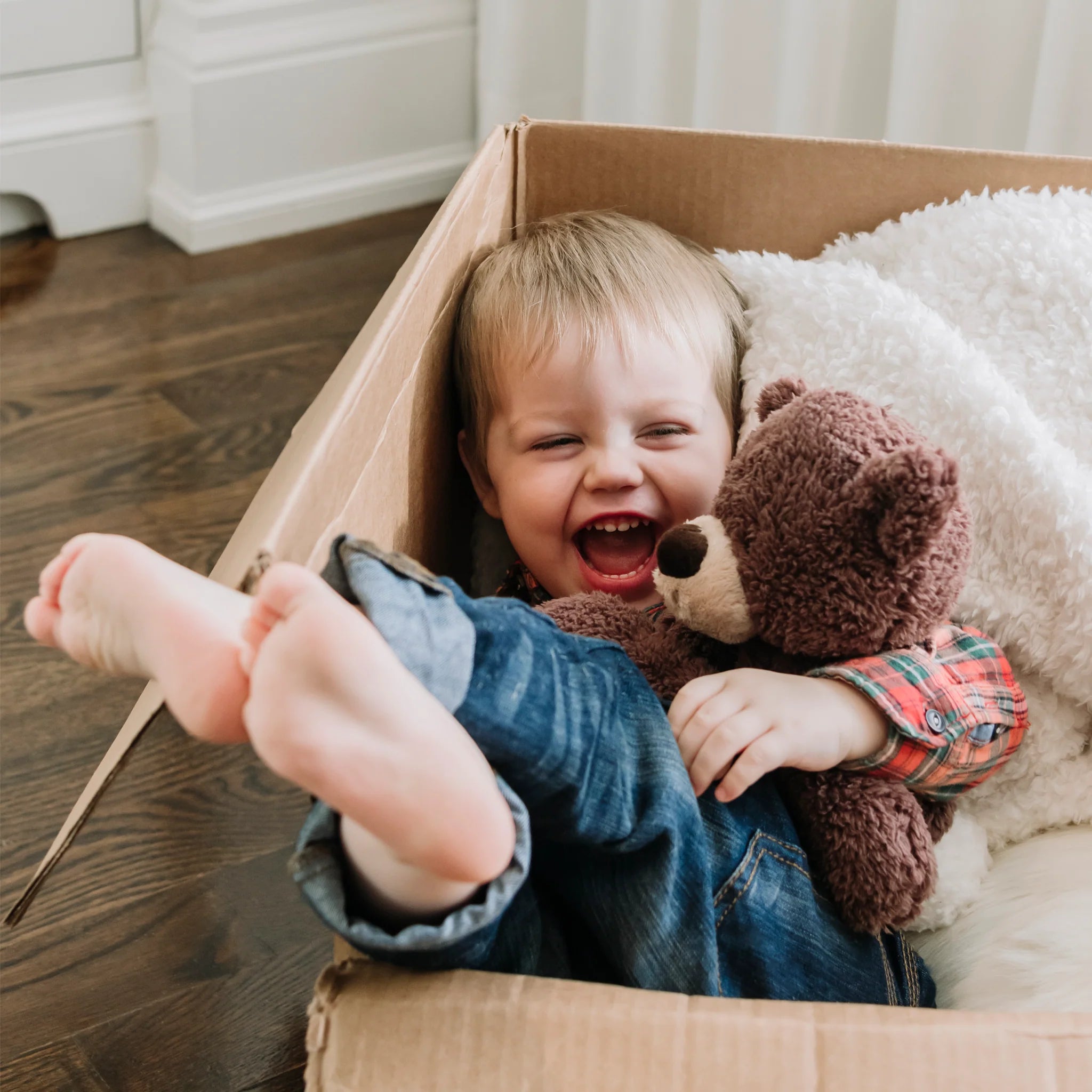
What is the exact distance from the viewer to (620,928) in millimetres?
572

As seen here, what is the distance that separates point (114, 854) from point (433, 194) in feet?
4.27

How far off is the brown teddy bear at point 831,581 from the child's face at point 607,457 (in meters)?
0.14

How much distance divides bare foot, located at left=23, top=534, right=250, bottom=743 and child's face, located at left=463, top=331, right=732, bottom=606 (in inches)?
14.7

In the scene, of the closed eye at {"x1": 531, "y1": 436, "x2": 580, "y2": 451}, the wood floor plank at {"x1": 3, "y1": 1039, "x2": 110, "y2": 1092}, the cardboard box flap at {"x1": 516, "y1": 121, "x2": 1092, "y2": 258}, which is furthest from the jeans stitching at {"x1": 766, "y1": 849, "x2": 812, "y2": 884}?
the cardboard box flap at {"x1": 516, "y1": 121, "x2": 1092, "y2": 258}

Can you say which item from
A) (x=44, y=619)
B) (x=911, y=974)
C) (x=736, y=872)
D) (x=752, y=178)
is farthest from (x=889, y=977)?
(x=752, y=178)

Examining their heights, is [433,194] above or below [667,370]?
below

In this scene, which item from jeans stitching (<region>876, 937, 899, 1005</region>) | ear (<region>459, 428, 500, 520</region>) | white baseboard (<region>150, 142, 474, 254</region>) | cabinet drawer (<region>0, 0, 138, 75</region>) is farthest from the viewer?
white baseboard (<region>150, 142, 474, 254</region>)

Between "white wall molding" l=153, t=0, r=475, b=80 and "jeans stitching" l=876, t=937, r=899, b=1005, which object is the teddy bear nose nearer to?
"jeans stitching" l=876, t=937, r=899, b=1005

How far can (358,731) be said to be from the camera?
433 millimetres

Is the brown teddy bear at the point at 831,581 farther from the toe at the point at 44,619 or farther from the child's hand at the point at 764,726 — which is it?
the toe at the point at 44,619

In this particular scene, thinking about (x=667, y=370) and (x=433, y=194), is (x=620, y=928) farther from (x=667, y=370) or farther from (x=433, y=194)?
(x=433, y=194)

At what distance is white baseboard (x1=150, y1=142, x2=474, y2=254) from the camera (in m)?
1.74

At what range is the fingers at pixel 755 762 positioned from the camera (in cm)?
60

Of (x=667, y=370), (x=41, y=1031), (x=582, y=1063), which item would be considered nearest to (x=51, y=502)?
(x=41, y=1031)
